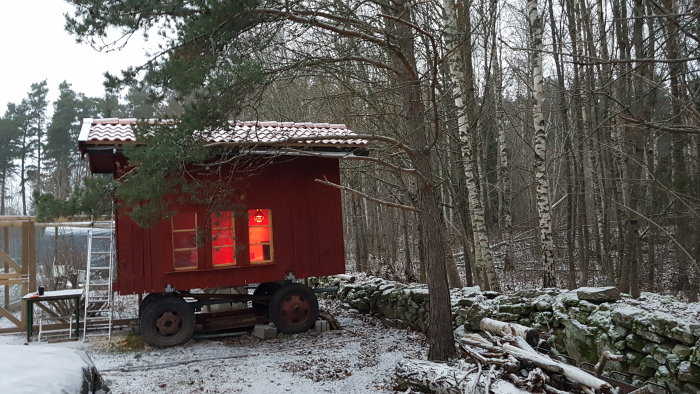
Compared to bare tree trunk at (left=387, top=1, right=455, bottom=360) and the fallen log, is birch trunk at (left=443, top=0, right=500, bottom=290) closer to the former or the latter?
bare tree trunk at (left=387, top=1, right=455, bottom=360)

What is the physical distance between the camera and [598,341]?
6.20m

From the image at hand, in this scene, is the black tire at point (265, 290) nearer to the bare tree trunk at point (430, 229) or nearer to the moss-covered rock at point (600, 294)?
the bare tree trunk at point (430, 229)

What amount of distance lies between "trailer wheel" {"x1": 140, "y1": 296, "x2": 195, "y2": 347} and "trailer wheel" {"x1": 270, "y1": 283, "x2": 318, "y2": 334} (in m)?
1.71

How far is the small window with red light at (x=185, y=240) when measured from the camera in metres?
10.6

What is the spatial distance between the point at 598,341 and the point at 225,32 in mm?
5818

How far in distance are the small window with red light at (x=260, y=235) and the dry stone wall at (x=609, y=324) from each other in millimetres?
3465

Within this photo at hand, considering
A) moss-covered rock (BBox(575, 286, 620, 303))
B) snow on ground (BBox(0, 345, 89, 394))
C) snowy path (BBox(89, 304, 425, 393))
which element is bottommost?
snowy path (BBox(89, 304, 425, 393))

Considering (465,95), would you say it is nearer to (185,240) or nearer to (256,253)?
(256,253)

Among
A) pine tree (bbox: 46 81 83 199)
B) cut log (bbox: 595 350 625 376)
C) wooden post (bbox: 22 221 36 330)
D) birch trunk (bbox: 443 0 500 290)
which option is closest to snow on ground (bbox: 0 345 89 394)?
cut log (bbox: 595 350 625 376)

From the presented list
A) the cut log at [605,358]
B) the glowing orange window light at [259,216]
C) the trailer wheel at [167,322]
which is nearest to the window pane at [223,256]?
the glowing orange window light at [259,216]

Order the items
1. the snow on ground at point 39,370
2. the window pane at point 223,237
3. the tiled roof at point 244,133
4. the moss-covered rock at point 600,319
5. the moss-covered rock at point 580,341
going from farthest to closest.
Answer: the window pane at point 223,237
the tiled roof at point 244,133
the moss-covered rock at point 580,341
the moss-covered rock at point 600,319
the snow on ground at point 39,370

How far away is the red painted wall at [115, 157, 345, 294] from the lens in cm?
1021

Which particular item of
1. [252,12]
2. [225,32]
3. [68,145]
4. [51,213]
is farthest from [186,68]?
[68,145]

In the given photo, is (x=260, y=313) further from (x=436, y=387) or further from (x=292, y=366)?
(x=436, y=387)
